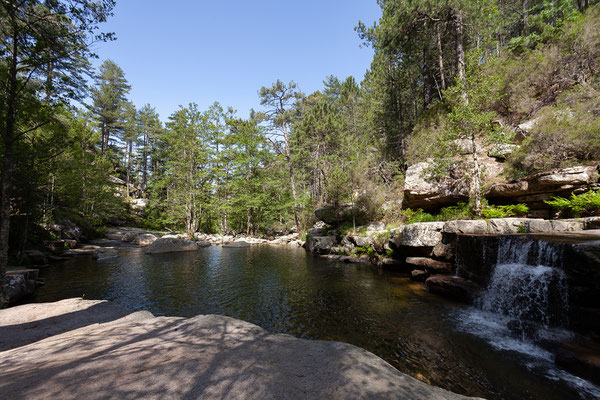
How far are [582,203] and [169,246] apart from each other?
27267mm

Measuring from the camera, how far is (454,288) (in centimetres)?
881

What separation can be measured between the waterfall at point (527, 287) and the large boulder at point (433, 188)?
614 centimetres

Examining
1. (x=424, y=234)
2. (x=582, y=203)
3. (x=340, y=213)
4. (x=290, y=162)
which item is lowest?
(x=424, y=234)

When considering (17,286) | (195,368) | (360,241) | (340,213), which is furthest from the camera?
(340,213)

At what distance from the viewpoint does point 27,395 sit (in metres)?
2.23

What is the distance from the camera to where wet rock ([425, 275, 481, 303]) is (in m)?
8.39

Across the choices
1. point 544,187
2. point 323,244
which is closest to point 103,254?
point 323,244

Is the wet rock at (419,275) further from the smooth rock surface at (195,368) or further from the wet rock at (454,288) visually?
the smooth rock surface at (195,368)

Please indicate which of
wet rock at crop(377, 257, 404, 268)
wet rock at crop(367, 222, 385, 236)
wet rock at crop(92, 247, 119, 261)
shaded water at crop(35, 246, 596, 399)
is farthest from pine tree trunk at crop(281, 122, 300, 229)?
wet rock at crop(92, 247, 119, 261)

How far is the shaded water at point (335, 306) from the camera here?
4.73m

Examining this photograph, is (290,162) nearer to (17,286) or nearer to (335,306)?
(335,306)

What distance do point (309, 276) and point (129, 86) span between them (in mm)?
55588

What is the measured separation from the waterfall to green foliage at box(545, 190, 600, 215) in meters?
3.51

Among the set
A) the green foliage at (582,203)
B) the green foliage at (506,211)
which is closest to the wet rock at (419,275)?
the green foliage at (506,211)
